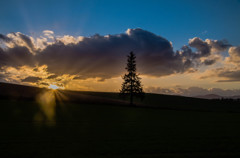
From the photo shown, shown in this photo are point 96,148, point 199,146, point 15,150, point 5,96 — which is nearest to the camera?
point 15,150

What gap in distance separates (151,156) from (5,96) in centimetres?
4111

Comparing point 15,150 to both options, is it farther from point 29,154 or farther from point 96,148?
point 96,148

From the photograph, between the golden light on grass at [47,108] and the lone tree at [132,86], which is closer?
the golden light on grass at [47,108]

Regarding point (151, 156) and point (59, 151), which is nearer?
point (151, 156)

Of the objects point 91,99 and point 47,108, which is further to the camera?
point 91,99

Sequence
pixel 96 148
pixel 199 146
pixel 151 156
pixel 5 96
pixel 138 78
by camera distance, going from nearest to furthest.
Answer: pixel 151 156 → pixel 96 148 → pixel 199 146 → pixel 5 96 → pixel 138 78

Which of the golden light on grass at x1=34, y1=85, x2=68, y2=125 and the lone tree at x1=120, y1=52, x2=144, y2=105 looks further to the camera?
the lone tree at x1=120, y1=52, x2=144, y2=105

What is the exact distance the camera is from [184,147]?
27.7 feet

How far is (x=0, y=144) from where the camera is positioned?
8328 mm

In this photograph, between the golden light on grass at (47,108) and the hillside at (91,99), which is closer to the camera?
the golden light on grass at (47,108)

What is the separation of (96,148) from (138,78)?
125 ft

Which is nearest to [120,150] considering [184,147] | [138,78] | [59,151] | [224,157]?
[59,151]

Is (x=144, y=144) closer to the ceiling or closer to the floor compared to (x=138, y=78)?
closer to the floor

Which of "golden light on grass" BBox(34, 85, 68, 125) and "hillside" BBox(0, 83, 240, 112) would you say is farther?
"hillside" BBox(0, 83, 240, 112)
